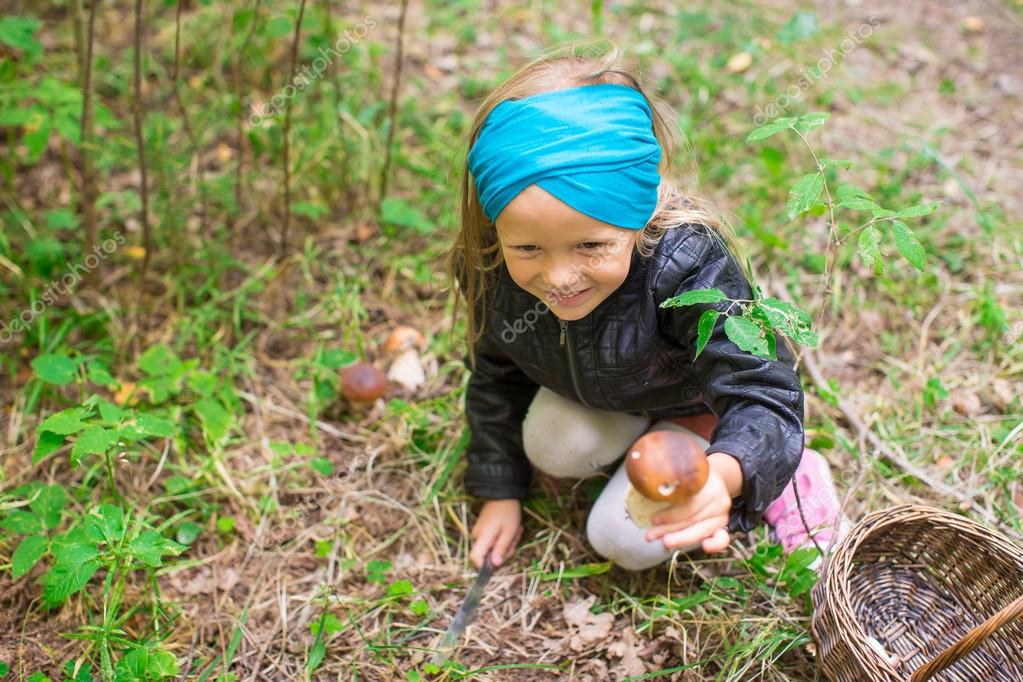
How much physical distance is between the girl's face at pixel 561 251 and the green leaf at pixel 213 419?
1336mm

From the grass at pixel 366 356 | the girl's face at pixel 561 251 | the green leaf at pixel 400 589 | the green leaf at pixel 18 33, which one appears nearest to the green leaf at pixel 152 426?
the grass at pixel 366 356

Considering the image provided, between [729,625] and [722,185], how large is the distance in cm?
204

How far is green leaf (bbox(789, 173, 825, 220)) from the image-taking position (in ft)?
6.40

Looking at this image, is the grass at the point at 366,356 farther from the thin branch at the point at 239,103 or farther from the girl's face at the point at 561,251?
the girl's face at the point at 561,251

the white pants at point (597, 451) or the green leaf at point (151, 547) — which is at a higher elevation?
the white pants at point (597, 451)

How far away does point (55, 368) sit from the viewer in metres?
2.68

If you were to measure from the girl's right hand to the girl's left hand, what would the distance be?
35.1 inches

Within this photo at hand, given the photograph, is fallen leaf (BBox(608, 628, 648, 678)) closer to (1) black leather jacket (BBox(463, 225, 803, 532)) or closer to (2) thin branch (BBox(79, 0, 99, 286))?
(1) black leather jacket (BBox(463, 225, 803, 532))

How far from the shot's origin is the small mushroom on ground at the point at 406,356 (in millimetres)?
3205

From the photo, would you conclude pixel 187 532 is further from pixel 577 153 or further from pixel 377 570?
pixel 577 153

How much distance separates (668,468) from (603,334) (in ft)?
1.84

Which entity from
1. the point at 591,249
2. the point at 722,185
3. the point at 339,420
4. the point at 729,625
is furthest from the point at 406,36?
the point at 729,625

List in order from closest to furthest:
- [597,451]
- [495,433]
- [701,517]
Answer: [701,517]
[597,451]
[495,433]

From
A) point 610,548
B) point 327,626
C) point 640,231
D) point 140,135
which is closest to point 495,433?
point 610,548
